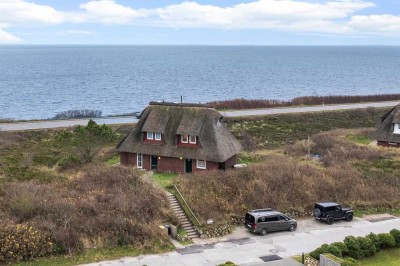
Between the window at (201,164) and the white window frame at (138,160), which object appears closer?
the window at (201,164)

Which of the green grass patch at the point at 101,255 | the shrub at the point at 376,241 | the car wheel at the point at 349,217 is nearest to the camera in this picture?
the green grass patch at the point at 101,255

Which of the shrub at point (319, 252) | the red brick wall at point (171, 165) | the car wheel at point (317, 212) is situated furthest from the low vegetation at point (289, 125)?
the shrub at point (319, 252)

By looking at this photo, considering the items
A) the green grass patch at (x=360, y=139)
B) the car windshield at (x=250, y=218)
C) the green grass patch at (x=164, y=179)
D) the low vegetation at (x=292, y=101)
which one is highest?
the low vegetation at (x=292, y=101)

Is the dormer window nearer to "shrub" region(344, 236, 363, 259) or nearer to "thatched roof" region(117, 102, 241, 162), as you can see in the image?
"thatched roof" region(117, 102, 241, 162)

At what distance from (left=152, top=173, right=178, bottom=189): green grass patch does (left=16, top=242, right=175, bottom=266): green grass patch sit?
27.9 feet

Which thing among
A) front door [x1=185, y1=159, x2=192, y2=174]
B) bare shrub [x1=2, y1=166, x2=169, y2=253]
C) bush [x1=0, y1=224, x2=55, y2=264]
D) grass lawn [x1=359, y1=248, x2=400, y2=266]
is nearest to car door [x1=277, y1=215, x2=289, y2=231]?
grass lawn [x1=359, y1=248, x2=400, y2=266]

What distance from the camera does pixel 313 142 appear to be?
58.9 m

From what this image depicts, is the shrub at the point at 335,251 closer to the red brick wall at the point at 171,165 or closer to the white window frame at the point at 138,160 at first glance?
the red brick wall at the point at 171,165

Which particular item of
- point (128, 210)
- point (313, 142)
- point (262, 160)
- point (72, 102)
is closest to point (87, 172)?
point (128, 210)

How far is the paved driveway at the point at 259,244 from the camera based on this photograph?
97.9 ft

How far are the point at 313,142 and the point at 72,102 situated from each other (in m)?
76.1

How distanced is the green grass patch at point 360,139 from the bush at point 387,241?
3058cm

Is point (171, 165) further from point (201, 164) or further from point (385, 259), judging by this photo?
point (385, 259)

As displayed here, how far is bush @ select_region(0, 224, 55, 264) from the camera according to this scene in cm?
2869
